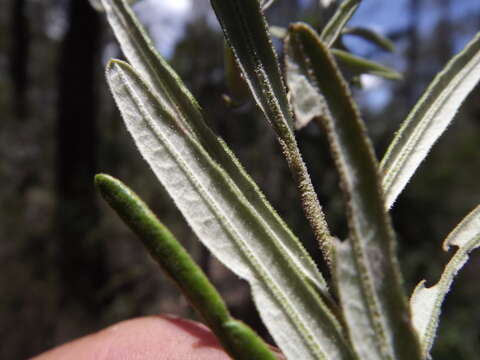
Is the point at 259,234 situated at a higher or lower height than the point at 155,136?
lower

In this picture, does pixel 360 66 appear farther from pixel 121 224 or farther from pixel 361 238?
pixel 121 224

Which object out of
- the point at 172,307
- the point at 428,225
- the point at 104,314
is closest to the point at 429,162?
the point at 428,225

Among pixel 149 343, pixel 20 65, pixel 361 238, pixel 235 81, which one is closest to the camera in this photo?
pixel 361 238

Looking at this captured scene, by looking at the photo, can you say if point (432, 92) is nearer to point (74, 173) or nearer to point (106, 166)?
point (74, 173)

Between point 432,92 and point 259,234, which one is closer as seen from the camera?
point 259,234

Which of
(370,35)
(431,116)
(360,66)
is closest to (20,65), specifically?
(370,35)

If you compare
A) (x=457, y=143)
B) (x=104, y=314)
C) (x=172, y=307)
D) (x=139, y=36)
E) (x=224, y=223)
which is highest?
(x=139, y=36)

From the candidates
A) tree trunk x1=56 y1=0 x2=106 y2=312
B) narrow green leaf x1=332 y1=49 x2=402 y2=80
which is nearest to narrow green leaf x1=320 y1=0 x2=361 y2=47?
narrow green leaf x1=332 y1=49 x2=402 y2=80
